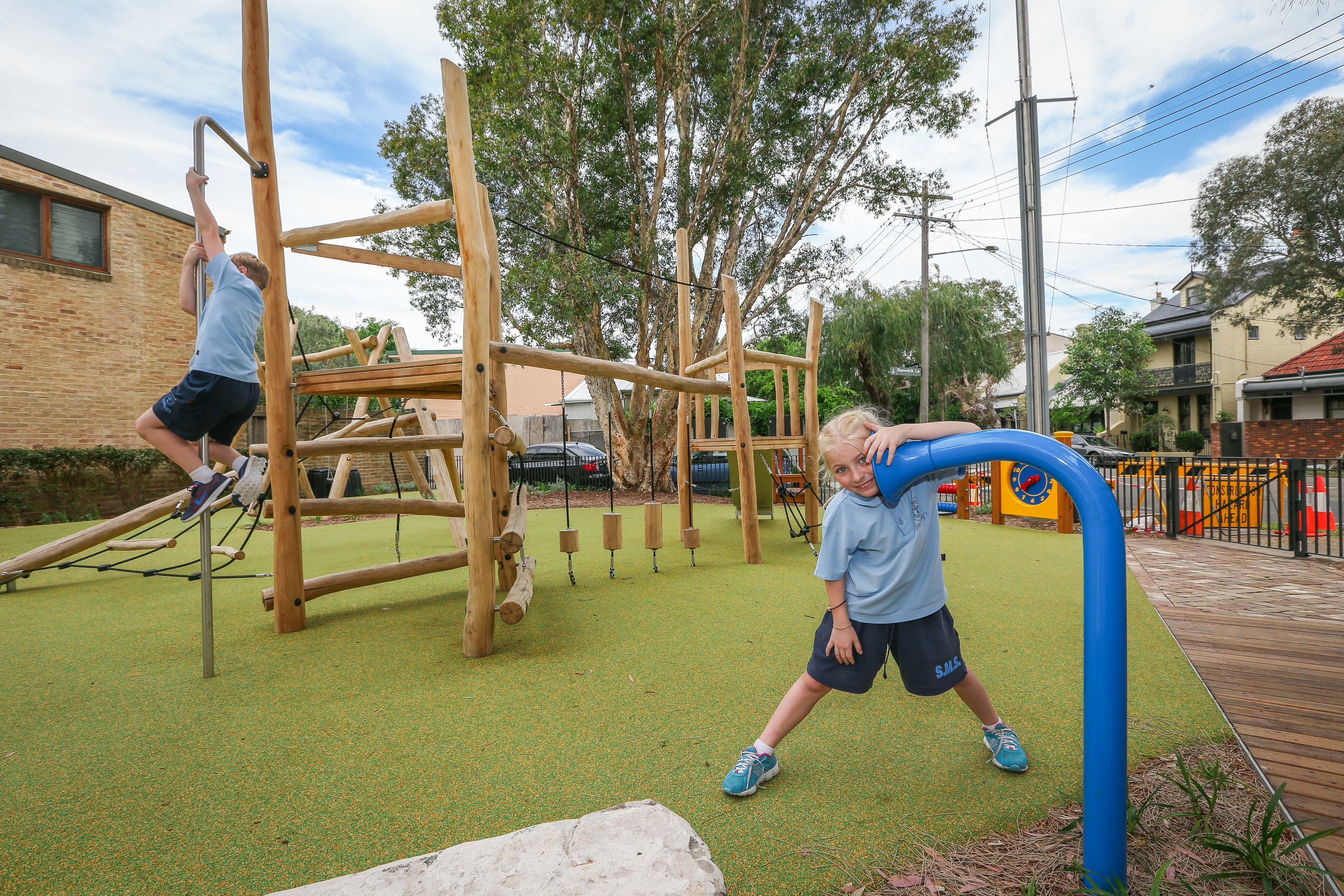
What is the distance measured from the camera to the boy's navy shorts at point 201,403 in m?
3.25

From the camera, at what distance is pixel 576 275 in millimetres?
11562

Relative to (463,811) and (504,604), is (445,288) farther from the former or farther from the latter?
(463,811)

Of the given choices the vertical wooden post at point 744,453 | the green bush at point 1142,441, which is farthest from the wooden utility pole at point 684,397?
the green bush at point 1142,441

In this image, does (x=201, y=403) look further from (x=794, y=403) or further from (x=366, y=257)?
(x=794, y=403)

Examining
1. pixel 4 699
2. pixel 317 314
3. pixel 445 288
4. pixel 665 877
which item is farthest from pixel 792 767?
pixel 317 314

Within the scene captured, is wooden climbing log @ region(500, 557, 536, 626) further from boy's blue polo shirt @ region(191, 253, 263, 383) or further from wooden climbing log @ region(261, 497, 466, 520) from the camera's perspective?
boy's blue polo shirt @ region(191, 253, 263, 383)

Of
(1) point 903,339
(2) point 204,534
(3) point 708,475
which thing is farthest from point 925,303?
(2) point 204,534

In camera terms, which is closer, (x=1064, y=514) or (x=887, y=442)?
(x=887, y=442)

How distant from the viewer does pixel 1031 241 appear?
9.33m

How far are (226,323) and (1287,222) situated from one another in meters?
31.2

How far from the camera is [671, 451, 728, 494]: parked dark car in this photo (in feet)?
50.5

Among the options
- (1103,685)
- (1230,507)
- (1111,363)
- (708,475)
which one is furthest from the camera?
(1111,363)

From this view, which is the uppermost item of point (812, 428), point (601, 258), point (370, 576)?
point (601, 258)

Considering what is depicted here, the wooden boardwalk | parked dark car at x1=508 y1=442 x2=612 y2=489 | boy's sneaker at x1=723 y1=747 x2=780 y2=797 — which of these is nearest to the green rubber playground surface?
boy's sneaker at x1=723 y1=747 x2=780 y2=797
